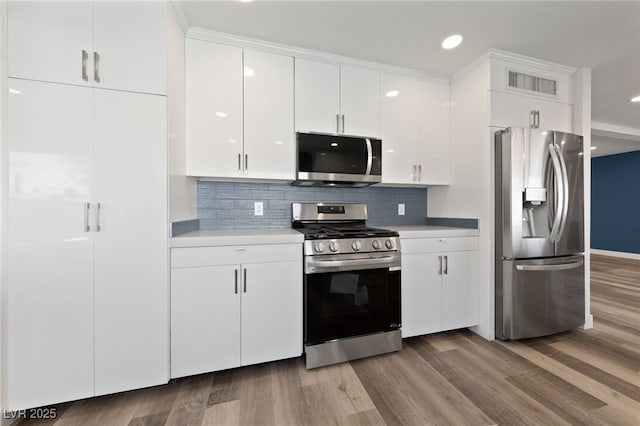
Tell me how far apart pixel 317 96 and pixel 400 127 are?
2.75ft

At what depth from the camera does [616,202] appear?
6.00m

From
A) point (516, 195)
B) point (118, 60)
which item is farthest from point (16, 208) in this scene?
point (516, 195)

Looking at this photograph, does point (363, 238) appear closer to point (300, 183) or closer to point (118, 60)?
point (300, 183)

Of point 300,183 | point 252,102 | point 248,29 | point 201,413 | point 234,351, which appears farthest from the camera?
point 300,183

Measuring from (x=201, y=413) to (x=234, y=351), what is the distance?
357 mm

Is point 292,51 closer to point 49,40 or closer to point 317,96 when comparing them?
point 317,96

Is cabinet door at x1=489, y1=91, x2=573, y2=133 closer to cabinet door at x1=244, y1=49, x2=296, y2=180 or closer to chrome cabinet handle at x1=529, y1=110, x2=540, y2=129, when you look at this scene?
chrome cabinet handle at x1=529, y1=110, x2=540, y2=129

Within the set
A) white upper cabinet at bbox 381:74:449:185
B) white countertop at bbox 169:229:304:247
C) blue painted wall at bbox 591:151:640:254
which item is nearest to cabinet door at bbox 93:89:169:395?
white countertop at bbox 169:229:304:247

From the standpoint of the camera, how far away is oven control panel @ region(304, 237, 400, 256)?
192 cm

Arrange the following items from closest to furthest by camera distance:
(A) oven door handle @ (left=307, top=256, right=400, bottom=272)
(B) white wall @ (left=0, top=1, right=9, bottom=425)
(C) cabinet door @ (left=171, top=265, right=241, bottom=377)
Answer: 1. (B) white wall @ (left=0, top=1, right=9, bottom=425)
2. (C) cabinet door @ (left=171, top=265, right=241, bottom=377)
3. (A) oven door handle @ (left=307, top=256, right=400, bottom=272)

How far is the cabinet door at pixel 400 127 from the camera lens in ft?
8.28

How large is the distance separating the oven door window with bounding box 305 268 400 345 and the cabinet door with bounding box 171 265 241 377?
1.65 ft

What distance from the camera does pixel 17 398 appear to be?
1.43m

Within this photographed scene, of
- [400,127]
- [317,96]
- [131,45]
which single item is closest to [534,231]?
[400,127]
